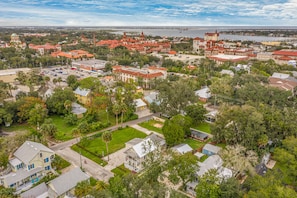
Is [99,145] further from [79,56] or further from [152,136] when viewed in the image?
[79,56]

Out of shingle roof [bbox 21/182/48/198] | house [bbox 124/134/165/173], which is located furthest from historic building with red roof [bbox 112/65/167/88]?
shingle roof [bbox 21/182/48/198]

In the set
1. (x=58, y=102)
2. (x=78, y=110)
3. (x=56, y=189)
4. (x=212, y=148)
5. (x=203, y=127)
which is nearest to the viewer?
(x=56, y=189)

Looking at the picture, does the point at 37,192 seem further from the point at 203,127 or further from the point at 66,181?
the point at 203,127

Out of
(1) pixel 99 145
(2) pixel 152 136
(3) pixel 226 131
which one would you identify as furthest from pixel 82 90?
(3) pixel 226 131

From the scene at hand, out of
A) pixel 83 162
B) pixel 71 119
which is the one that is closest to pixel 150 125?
pixel 71 119

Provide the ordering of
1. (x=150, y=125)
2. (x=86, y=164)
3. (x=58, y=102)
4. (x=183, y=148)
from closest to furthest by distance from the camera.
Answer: (x=86, y=164), (x=183, y=148), (x=150, y=125), (x=58, y=102)

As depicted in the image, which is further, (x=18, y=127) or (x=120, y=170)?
(x=18, y=127)
